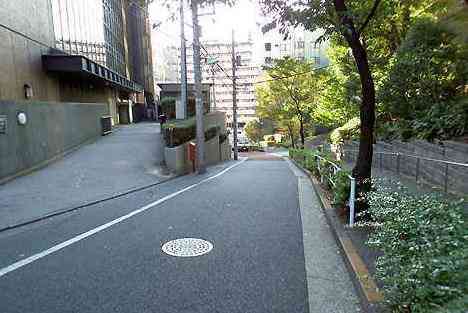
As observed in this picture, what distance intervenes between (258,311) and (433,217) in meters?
1.86

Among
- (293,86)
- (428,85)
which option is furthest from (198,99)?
(293,86)

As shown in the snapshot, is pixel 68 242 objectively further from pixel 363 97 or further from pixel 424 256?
pixel 363 97

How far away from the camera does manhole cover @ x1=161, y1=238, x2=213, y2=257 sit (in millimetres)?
4797

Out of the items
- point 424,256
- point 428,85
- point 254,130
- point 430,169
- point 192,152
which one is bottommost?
point 254,130

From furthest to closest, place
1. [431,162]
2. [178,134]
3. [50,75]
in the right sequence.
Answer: [50,75]
[178,134]
[431,162]

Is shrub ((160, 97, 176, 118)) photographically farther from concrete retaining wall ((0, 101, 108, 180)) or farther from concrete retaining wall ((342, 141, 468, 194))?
concrete retaining wall ((342, 141, 468, 194))

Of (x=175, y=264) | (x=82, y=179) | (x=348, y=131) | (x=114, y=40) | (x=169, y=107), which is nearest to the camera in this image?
(x=175, y=264)

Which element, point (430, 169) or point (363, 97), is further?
point (430, 169)

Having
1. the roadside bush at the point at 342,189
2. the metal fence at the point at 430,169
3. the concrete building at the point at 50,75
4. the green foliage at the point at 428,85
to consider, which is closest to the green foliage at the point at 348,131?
the green foliage at the point at 428,85

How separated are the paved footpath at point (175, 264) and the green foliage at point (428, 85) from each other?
5.47 m

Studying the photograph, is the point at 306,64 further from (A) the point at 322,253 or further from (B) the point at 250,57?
(B) the point at 250,57

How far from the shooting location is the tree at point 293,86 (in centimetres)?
2788

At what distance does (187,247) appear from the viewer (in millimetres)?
5043

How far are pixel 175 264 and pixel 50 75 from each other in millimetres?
17903
